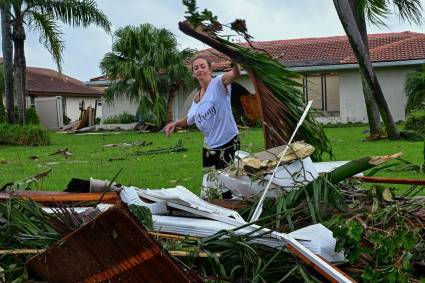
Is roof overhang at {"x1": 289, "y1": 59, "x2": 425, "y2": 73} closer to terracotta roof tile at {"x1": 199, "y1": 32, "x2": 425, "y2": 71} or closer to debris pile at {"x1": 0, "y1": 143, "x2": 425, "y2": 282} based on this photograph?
terracotta roof tile at {"x1": 199, "y1": 32, "x2": 425, "y2": 71}

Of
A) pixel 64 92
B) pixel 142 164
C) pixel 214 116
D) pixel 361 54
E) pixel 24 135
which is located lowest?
pixel 142 164

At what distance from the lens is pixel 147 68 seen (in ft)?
79.5

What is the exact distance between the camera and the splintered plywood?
103 inches

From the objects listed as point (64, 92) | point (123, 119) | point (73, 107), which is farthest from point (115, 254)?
point (73, 107)

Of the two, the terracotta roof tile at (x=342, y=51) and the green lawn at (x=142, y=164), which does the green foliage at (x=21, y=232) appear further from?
the terracotta roof tile at (x=342, y=51)

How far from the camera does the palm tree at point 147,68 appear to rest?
24500 millimetres

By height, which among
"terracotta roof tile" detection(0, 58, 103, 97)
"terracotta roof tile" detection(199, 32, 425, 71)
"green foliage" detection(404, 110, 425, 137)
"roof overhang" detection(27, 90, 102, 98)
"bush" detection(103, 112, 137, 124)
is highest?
"terracotta roof tile" detection(199, 32, 425, 71)

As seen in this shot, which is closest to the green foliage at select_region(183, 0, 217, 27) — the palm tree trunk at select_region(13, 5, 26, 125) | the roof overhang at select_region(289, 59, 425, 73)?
the palm tree trunk at select_region(13, 5, 26, 125)

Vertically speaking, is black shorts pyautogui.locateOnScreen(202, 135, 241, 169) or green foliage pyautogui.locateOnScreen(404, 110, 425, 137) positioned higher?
black shorts pyautogui.locateOnScreen(202, 135, 241, 169)

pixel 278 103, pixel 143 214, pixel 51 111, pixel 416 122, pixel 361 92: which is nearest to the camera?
pixel 143 214

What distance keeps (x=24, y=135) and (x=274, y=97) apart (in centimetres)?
1462

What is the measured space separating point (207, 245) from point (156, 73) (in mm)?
22306

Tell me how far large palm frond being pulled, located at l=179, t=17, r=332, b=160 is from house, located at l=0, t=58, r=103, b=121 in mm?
33735

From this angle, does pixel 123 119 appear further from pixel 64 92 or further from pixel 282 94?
pixel 282 94
